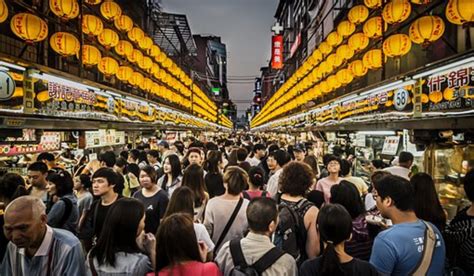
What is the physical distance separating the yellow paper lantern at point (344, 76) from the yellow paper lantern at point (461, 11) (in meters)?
5.87

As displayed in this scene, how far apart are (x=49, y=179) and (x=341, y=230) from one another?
485cm

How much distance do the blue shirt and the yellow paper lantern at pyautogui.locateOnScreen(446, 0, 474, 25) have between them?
15.9 feet

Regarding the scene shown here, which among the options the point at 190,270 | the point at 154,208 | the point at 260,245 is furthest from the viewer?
the point at 154,208

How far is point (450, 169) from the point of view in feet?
28.1

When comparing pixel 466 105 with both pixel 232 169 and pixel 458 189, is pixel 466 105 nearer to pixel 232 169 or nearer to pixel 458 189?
pixel 458 189

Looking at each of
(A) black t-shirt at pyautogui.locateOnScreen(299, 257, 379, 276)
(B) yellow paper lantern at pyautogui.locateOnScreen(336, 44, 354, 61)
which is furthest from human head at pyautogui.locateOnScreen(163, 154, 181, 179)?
(B) yellow paper lantern at pyautogui.locateOnScreen(336, 44, 354, 61)

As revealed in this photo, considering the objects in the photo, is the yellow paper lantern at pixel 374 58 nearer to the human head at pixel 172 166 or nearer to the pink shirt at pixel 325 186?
the pink shirt at pixel 325 186

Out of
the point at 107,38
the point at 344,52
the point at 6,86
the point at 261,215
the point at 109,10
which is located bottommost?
the point at 261,215

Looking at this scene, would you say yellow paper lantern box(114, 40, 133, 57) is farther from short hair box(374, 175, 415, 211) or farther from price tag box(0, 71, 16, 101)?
short hair box(374, 175, 415, 211)

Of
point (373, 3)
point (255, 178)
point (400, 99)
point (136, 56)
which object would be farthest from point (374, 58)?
point (136, 56)

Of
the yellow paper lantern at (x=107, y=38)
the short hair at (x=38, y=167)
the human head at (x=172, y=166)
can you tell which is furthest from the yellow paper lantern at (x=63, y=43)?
the human head at (x=172, y=166)

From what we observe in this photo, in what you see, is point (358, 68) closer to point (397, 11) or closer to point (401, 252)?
point (397, 11)

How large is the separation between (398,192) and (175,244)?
2088 millimetres

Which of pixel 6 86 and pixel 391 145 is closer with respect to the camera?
pixel 6 86
